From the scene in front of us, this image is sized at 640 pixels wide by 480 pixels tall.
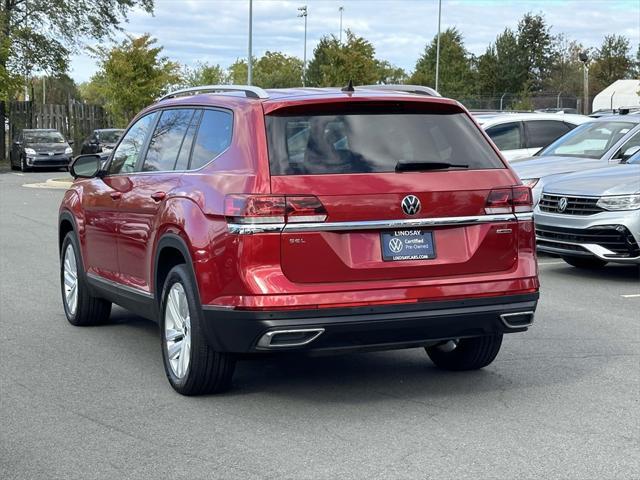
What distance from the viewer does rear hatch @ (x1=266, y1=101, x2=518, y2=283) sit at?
576 centimetres

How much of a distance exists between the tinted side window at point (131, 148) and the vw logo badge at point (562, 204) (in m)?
5.34

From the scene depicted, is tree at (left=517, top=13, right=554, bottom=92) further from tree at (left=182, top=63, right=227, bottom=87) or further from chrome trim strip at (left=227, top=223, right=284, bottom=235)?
chrome trim strip at (left=227, top=223, right=284, bottom=235)

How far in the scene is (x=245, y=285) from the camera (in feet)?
18.8

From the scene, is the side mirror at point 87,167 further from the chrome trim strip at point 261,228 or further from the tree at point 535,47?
the tree at point 535,47

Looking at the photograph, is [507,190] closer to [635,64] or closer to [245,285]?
[245,285]

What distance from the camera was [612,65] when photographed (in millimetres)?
90312

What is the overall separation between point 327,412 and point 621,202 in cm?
613

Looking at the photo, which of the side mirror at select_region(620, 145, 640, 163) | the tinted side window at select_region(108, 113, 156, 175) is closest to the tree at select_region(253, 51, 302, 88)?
the side mirror at select_region(620, 145, 640, 163)

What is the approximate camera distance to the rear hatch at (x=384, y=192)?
576cm

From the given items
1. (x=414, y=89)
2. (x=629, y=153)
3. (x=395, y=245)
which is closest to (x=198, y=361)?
(x=395, y=245)

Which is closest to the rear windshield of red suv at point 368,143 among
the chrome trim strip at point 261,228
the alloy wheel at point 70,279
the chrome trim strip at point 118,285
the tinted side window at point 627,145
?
the chrome trim strip at point 261,228

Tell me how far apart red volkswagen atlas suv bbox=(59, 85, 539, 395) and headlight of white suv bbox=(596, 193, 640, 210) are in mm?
4855

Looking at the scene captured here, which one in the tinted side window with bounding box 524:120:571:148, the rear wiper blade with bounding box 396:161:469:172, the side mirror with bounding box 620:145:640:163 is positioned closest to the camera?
the rear wiper blade with bounding box 396:161:469:172

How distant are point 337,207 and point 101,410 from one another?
1787mm
